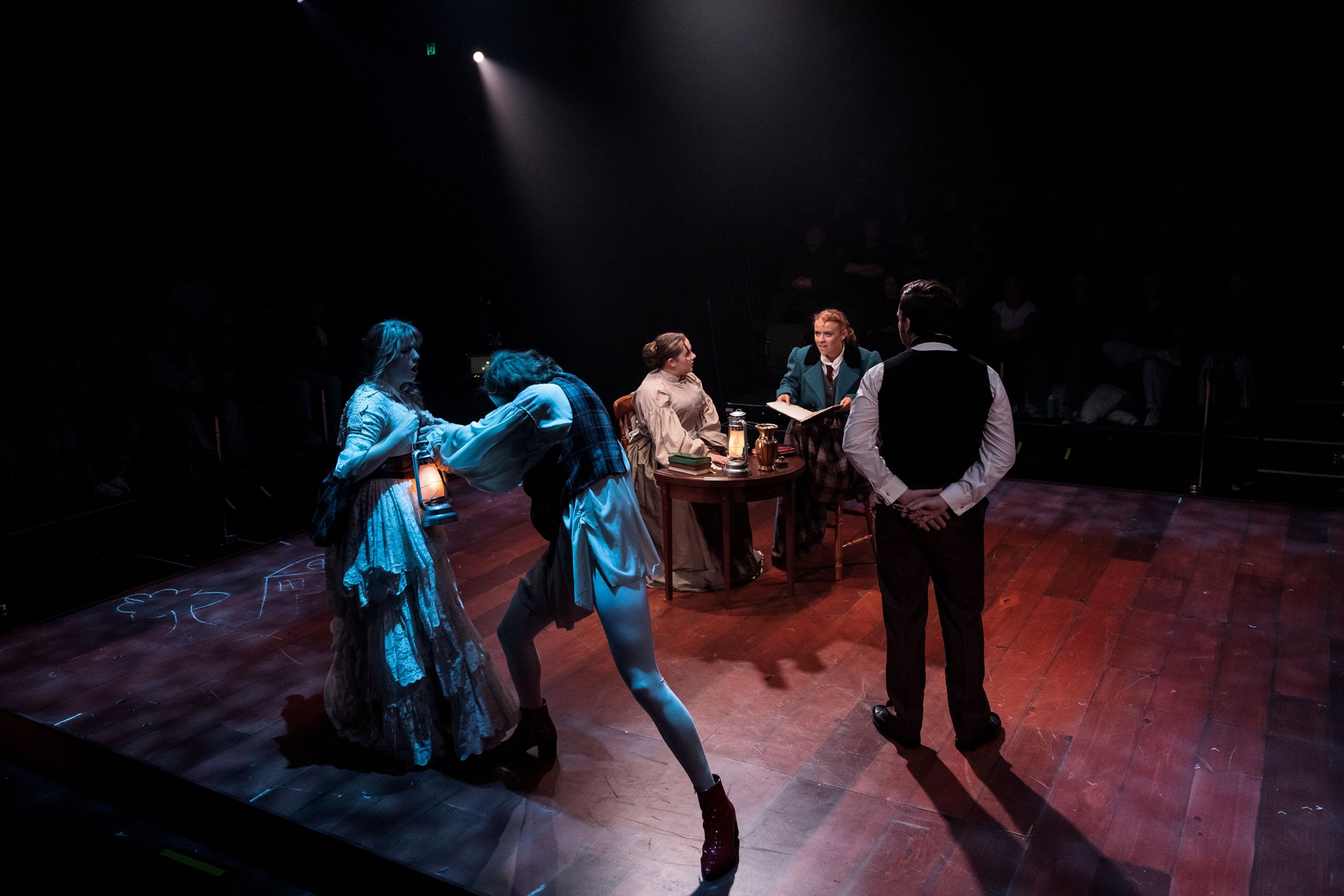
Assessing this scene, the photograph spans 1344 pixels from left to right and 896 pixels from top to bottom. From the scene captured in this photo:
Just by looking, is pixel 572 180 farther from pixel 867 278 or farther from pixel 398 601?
pixel 398 601

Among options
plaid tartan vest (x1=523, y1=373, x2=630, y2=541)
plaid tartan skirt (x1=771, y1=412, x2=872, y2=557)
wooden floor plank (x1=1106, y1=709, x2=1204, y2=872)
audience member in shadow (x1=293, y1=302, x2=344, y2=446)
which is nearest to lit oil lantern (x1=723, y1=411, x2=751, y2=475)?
plaid tartan skirt (x1=771, y1=412, x2=872, y2=557)

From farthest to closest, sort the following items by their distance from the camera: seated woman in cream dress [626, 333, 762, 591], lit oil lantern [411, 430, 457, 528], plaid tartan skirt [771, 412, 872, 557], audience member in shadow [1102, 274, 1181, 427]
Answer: audience member in shadow [1102, 274, 1181, 427] < plaid tartan skirt [771, 412, 872, 557] < seated woman in cream dress [626, 333, 762, 591] < lit oil lantern [411, 430, 457, 528]

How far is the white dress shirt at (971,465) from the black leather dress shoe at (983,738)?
2.52 ft

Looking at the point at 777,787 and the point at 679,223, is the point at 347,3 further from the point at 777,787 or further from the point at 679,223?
the point at 777,787

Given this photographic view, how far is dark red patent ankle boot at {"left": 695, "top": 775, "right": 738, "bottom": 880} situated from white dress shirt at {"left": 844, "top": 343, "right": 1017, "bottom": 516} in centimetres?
99

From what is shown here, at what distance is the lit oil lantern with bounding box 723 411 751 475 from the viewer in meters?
4.08

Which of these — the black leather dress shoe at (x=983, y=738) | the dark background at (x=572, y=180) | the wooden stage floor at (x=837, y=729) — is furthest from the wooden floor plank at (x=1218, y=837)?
the dark background at (x=572, y=180)

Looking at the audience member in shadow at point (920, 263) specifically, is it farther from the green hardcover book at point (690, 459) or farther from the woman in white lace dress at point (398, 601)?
the woman in white lace dress at point (398, 601)

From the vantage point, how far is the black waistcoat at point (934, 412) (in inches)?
105

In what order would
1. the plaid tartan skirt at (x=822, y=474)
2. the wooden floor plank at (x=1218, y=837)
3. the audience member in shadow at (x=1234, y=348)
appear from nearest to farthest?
1. the wooden floor plank at (x=1218, y=837)
2. the plaid tartan skirt at (x=822, y=474)
3. the audience member in shadow at (x=1234, y=348)

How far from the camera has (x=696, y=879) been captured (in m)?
2.40

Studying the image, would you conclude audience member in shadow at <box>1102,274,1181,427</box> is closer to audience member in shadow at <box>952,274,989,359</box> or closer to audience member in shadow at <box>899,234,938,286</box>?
audience member in shadow at <box>952,274,989,359</box>

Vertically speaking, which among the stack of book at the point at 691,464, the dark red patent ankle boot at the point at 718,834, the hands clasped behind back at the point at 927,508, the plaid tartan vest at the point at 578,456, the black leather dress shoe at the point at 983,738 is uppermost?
the plaid tartan vest at the point at 578,456

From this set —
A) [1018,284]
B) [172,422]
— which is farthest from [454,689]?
[1018,284]
